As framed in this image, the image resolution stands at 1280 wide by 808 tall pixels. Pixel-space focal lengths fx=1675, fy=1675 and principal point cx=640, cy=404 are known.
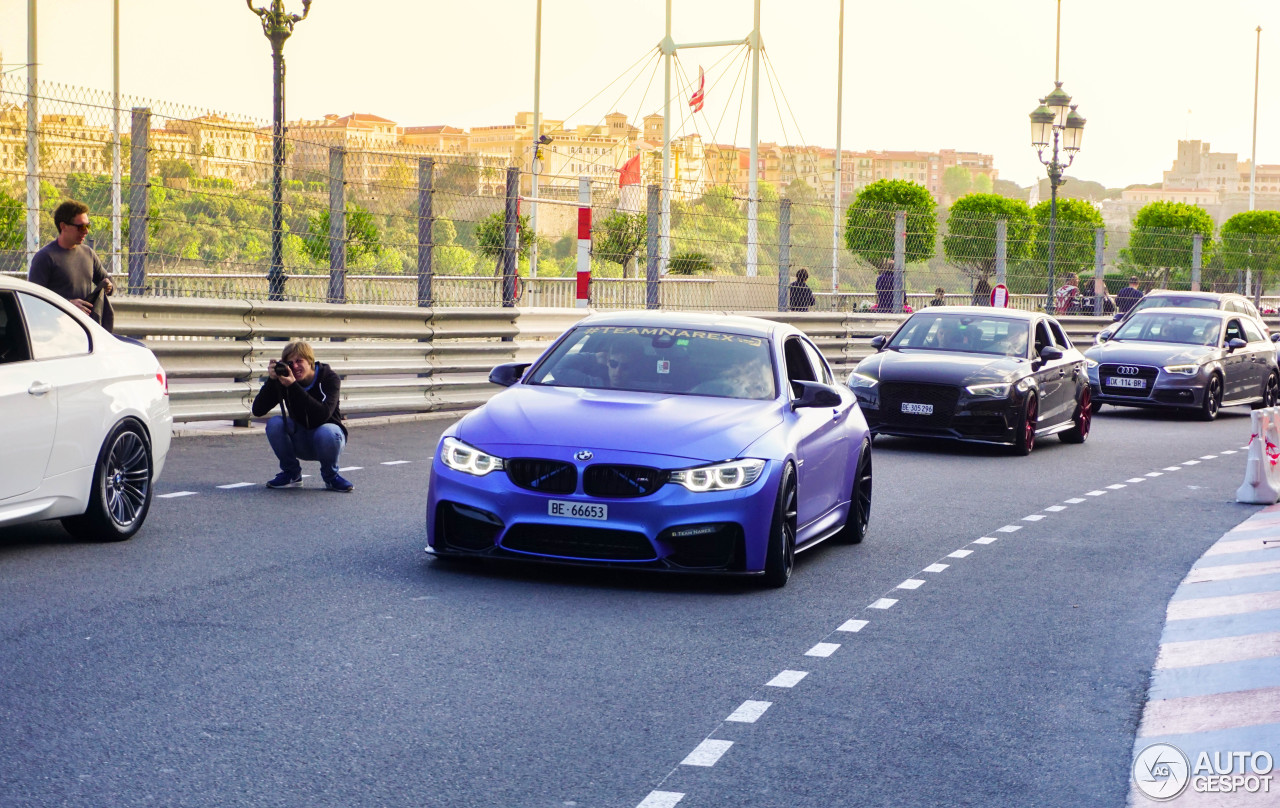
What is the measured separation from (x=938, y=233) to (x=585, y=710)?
20555 millimetres

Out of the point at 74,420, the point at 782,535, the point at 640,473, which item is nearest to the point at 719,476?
the point at 640,473

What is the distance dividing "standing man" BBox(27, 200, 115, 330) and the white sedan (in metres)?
2.42

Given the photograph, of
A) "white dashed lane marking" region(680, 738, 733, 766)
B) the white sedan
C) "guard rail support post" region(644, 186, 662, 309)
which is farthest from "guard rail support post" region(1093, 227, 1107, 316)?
"white dashed lane marking" region(680, 738, 733, 766)

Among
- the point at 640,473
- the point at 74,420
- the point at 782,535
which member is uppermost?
the point at 74,420

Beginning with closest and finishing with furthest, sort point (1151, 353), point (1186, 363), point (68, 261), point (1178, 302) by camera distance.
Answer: point (68, 261), point (1186, 363), point (1151, 353), point (1178, 302)

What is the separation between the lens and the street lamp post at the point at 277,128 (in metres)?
15.2

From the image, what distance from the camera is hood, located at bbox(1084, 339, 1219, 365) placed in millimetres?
23250

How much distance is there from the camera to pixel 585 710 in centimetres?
587

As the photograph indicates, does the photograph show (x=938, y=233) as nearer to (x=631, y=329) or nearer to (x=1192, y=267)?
(x=1192, y=267)

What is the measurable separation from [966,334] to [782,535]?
1033cm

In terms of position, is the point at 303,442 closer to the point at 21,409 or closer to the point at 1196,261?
the point at 21,409

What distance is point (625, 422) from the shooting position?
27.9 feet

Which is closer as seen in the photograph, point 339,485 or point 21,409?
point 21,409

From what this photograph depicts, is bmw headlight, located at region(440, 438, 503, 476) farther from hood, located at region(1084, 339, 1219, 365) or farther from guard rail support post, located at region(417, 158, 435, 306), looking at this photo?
hood, located at region(1084, 339, 1219, 365)
